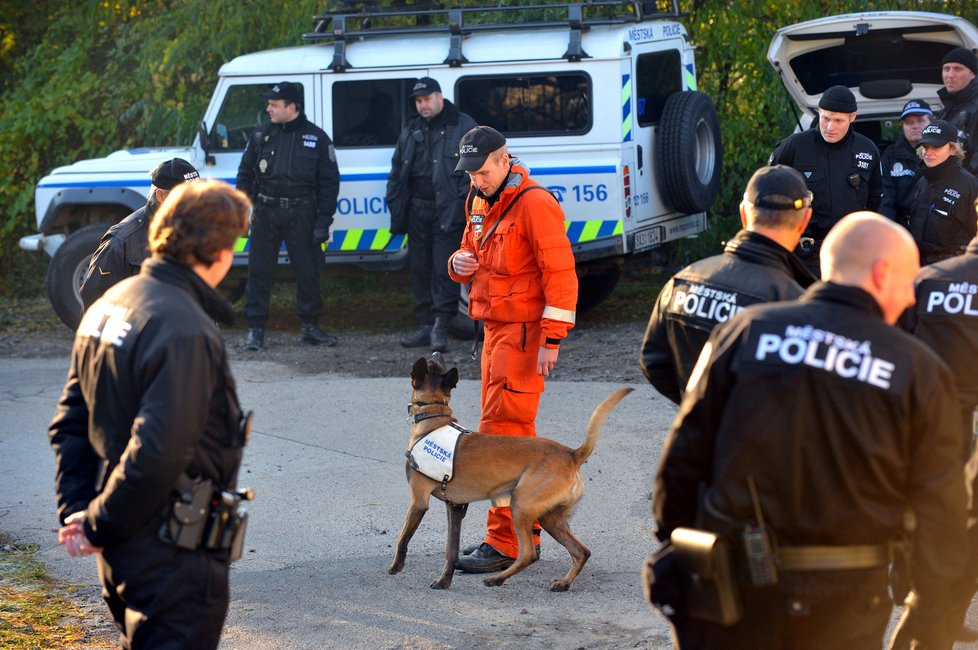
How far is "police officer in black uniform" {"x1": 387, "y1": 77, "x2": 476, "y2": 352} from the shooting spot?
9.77 metres

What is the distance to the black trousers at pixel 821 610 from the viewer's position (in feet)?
8.95

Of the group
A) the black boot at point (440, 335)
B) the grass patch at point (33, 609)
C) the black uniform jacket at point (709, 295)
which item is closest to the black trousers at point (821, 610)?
the black uniform jacket at point (709, 295)

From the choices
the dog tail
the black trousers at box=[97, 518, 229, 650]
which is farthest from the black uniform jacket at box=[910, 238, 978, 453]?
the black trousers at box=[97, 518, 229, 650]

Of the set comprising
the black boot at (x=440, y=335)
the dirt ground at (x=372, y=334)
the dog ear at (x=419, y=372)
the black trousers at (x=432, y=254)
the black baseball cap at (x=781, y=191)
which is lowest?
the dirt ground at (x=372, y=334)

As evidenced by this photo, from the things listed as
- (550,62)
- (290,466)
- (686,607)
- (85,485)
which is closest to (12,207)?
(550,62)

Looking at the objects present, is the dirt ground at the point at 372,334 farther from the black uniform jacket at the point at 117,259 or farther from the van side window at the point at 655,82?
the black uniform jacket at the point at 117,259

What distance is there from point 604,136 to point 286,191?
2655 mm

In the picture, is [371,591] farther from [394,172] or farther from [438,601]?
[394,172]

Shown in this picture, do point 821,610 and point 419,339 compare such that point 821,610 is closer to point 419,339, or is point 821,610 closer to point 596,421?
point 596,421

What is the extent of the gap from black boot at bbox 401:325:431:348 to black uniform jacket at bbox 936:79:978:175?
4442mm

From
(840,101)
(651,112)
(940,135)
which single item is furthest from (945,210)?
(651,112)

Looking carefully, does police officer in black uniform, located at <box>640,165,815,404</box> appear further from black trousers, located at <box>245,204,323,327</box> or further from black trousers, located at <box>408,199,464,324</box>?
black trousers, located at <box>245,204,323,327</box>

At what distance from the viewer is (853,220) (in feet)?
9.19

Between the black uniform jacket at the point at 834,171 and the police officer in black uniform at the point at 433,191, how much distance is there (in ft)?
→ 10.8
